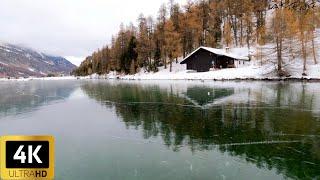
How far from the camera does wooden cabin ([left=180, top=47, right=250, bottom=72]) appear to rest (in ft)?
296

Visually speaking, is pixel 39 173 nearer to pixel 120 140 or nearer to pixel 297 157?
pixel 297 157

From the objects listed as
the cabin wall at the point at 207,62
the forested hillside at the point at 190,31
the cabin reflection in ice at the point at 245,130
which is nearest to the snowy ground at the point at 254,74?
the cabin wall at the point at 207,62

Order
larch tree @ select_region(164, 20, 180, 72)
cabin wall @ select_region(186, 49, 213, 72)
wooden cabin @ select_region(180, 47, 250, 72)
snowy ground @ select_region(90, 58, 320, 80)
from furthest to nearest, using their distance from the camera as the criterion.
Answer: larch tree @ select_region(164, 20, 180, 72) < cabin wall @ select_region(186, 49, 213, 72) < wooden cabin @ select_region(180, 47, 250, 72) < snowy ground @ select_region(90, 58, 320, 80)

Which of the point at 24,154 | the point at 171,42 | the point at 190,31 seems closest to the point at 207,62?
the point at 171,42

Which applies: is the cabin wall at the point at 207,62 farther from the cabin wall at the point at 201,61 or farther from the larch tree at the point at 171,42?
the larch tree at the point at 171,42

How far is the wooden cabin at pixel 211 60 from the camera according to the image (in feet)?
296

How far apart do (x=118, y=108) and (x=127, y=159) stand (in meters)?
18.0

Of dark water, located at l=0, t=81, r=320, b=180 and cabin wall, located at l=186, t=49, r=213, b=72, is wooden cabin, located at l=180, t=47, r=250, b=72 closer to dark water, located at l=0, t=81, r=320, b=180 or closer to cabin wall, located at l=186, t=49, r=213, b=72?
cabin wall, located at l=186, t=49, r=213, b=72

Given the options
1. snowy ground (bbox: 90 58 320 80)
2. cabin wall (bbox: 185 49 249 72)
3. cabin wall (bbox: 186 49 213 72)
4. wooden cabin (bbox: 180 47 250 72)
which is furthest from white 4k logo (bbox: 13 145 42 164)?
cabin wall (bbox: 186 49 213 72)

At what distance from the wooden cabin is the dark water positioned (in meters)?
57.8

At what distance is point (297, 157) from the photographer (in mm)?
15492

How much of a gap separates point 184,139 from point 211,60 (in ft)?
239

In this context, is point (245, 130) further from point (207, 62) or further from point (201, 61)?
point (201, 61)

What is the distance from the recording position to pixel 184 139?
19391 millimetres
